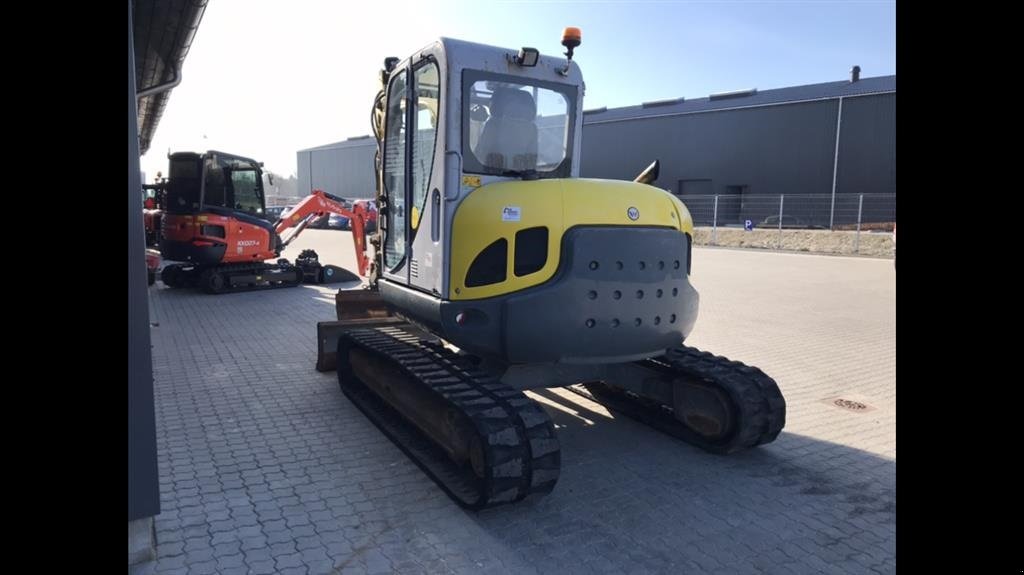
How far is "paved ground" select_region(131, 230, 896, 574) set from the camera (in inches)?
129

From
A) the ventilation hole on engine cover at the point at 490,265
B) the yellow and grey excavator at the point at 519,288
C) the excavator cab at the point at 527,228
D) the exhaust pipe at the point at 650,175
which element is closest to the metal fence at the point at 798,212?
the exhaust pipe at the point at 650,175

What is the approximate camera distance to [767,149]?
36250mm

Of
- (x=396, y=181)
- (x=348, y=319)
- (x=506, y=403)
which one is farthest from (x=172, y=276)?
(x=506, y=403)

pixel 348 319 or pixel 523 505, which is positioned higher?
pixel 348 319

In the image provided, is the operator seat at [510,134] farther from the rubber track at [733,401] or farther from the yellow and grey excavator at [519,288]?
the rubber track at [733,401]

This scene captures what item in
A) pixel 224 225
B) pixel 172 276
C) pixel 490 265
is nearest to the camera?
pixel 490 265

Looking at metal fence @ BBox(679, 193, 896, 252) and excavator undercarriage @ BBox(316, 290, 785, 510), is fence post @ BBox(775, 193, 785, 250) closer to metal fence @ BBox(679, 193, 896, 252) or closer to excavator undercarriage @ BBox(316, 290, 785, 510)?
metal fence @ BBox(679, 193, 896, 252)

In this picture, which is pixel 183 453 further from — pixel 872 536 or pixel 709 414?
pixel 872 536

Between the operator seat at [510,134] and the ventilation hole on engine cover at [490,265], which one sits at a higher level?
the operator seat at [510,134]

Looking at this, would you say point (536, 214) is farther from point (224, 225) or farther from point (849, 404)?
point (224, 225)

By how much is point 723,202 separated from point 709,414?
30.4 m

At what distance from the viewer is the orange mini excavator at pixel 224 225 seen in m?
12.1

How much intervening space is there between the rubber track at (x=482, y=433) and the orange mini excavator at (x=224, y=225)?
8.17 meters

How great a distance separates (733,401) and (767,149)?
35.3m
